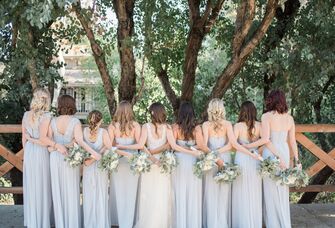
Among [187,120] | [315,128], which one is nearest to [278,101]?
[187,120]

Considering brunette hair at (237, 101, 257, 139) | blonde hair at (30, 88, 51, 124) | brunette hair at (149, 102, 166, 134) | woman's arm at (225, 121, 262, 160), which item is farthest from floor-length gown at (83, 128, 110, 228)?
brunette hair at (237, 101, 257, 139)

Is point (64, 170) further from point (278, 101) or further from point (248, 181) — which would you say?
point (278, 101)

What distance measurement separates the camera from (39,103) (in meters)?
7.02

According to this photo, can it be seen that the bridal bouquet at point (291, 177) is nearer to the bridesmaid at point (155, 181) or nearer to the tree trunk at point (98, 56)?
the bridesmaid at point (155, 181)

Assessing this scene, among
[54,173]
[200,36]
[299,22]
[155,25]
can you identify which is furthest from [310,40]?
[54,173]

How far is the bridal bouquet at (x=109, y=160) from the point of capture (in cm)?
692

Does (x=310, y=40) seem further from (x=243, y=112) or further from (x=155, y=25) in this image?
(x=243, y=112)

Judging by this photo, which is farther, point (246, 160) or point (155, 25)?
point (155, 25)

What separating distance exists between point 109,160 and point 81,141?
0.46 metres

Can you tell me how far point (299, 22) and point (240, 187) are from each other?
6.59 meters

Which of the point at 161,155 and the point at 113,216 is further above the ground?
the point at 161,155

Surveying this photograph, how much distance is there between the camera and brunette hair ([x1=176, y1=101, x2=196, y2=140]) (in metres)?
7.03

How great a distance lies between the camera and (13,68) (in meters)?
10.1

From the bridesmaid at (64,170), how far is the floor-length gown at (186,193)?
3.67 feet
